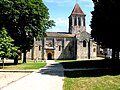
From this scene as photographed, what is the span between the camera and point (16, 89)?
15352 mm

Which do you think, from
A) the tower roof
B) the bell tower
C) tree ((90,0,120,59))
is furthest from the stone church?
tree ((90,0,120,59))

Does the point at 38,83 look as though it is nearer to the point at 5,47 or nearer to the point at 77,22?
the point at 5,47

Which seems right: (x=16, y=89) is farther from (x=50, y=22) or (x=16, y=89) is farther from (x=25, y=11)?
(x=50, y=22)

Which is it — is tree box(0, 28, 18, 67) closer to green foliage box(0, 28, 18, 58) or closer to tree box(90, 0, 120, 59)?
green foliage box(0, 28, 18, 58)

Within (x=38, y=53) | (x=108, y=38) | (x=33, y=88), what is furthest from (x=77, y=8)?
(x=33, y=88)

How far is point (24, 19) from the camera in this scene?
4019 centimetres

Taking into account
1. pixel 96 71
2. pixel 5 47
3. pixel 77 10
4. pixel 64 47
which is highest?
pixel 77 10

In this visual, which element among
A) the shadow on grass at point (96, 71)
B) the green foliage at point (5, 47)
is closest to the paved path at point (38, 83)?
the shadow on grass at point (96, 71)

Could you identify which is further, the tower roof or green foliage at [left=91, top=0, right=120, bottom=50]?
the tower roof

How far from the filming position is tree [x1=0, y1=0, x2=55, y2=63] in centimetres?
3881

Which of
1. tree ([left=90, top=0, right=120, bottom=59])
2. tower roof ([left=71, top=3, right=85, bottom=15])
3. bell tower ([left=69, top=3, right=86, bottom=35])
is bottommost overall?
tree ([left=90, top=0, right=120, bottom=59])

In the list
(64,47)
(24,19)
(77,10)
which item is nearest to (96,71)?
(24,19)

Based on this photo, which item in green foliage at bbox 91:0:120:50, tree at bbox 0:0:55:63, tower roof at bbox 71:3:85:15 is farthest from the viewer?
tower roof at bbox 71:3:85:15

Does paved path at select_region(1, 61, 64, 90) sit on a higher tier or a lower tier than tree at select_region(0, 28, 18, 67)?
lower
